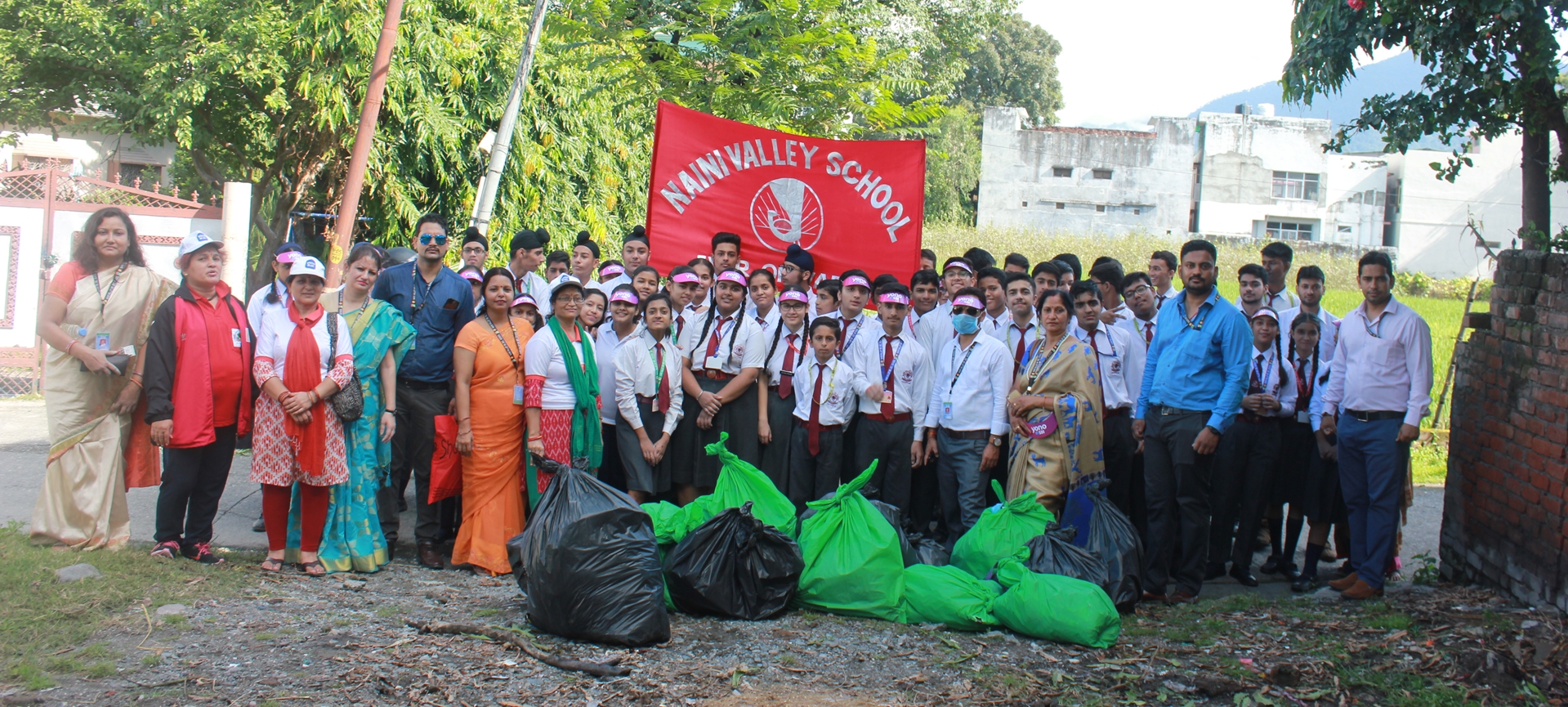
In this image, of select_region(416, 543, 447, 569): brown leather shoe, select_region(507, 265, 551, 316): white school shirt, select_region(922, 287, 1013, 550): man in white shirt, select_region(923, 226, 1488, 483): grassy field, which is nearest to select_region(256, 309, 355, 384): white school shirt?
select_region(416, 543, 447, 569): brown leather shoe

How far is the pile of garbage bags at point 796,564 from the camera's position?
14.6 ft

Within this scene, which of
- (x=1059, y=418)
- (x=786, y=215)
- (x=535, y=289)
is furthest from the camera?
(x=786, y=215)

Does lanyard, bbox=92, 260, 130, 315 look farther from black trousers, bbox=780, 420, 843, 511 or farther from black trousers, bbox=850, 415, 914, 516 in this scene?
black trousers, bbox=850, 415, 914, 516

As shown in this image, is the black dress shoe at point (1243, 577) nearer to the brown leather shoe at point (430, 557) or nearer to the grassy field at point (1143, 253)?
the brown leather shoe at point (430, 557)

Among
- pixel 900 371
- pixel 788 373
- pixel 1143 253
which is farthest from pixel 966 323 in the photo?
pixel 1143 253

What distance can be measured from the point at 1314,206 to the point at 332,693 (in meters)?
44.1

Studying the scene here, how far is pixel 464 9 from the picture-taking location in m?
14.6

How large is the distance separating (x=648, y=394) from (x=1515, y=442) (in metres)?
4.59

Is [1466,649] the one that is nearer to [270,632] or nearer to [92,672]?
[270,632]

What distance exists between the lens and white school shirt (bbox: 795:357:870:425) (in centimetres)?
626

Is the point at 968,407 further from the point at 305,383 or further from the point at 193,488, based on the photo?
the point at 193,488

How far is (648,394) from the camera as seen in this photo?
6.33 meters

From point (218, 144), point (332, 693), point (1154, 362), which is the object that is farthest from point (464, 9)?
point (332, 693)

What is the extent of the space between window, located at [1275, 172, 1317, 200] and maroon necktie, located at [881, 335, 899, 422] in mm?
40239
